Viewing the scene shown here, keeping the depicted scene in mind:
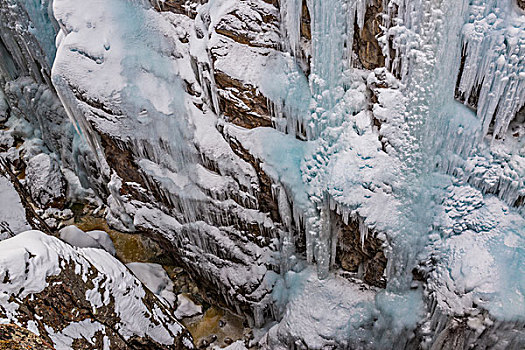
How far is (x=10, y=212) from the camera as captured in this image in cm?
502

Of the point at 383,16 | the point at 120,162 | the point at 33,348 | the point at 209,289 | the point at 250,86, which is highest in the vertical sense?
the point at 383,16

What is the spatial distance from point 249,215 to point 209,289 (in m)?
1.75

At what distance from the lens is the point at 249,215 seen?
17.2 ft

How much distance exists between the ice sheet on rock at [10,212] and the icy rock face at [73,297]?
151 centimetres

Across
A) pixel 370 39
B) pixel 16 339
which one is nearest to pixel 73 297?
pixel 16 339

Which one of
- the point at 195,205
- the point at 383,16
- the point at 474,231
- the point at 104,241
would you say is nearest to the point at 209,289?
the point at 195,205

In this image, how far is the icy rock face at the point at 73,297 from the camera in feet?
10.3

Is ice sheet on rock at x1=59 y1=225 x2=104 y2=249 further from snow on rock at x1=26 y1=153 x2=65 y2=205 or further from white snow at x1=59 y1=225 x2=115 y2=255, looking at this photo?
snow on rock at x1=26 y1=153 x2=65 y2=205

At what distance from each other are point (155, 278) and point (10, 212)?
94.6 inches

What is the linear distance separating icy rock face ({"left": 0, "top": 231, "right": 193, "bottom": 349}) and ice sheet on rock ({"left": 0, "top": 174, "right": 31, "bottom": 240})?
1507 millimetres

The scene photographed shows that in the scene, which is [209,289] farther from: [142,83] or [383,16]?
[383,16]

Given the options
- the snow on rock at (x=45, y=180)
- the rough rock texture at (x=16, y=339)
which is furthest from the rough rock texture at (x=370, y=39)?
the snow on rock at (x=45, y=180)

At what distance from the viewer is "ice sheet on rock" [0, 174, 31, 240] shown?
4910 mm

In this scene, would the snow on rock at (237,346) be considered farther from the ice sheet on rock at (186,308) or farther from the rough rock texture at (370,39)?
the rough rock texture at (370,39)
